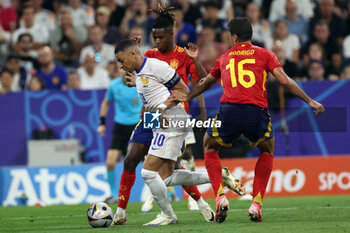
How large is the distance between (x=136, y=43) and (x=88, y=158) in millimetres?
6949

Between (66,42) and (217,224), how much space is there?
10.5 metres

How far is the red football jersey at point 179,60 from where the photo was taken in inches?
373

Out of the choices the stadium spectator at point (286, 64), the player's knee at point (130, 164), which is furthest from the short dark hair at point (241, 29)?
the stadium spectator at point (286, 64)

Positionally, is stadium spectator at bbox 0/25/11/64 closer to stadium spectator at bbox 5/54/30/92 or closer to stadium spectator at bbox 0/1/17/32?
stadium spectator at bbox 0/1/17/32

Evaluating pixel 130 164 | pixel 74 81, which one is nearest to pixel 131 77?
pixel 130 164

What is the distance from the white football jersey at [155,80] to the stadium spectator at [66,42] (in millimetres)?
9570

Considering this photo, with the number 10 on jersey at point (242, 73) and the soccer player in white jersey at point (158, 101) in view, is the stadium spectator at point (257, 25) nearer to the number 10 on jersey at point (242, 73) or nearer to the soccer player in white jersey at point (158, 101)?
the number 10 on jersey at point (242, 73)

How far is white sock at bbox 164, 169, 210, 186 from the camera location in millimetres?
8697

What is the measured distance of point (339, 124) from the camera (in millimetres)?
14828

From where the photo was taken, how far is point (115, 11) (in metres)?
18.6

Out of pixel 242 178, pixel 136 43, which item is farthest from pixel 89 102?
pixel 136 43

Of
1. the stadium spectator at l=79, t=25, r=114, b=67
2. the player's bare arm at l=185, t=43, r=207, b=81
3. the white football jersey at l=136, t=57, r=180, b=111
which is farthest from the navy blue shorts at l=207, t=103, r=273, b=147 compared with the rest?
the stadium spectator at l=79, t=25, r=114, b=67

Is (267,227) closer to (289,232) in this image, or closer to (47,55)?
(289,232)

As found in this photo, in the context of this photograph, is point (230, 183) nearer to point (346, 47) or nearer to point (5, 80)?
point (5, 80)
